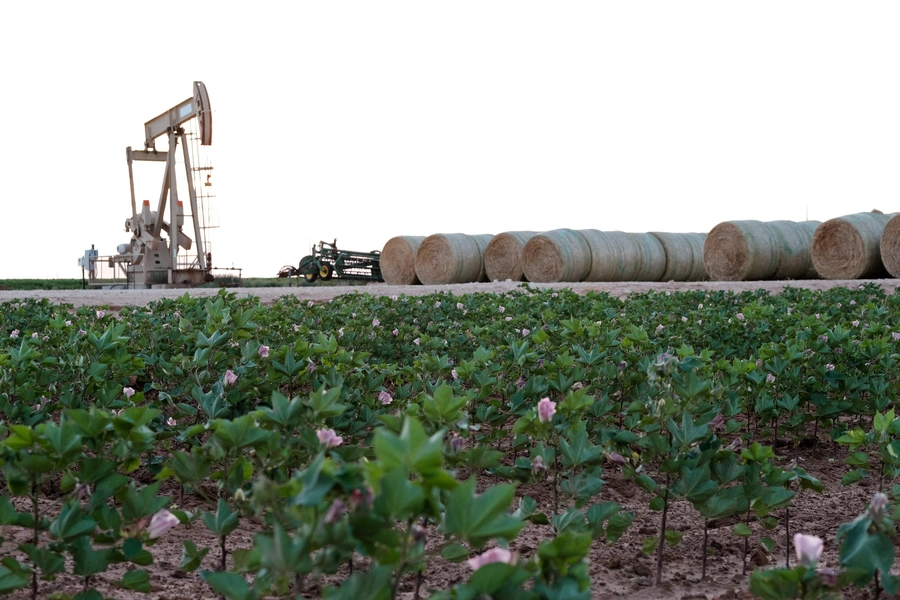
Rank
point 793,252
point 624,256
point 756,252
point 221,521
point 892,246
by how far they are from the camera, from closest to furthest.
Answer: point 221,521, point 892,246, point 756,252, point 793,252, point 624,256

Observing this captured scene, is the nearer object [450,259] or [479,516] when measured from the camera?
Result: [479,516]

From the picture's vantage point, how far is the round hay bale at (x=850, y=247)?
17344 mm

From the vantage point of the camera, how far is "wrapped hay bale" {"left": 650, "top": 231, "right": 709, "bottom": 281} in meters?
23.0

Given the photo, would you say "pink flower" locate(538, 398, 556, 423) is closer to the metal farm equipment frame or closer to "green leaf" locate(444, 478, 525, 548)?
"green leaf" locate(444, 478, 525, 548)

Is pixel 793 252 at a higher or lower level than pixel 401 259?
lower

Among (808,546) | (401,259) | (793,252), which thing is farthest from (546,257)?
(808,546)

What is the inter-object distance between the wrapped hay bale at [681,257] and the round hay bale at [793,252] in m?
3.04

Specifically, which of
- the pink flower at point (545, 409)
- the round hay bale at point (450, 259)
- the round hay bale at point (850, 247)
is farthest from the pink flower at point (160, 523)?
the round hay bale at point (450, 259)

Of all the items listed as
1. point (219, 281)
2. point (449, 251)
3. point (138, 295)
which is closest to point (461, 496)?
point (138, 295)

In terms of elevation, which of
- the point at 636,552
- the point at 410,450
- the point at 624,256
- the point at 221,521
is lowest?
the point at 636,552

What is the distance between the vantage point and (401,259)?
78.9 ft

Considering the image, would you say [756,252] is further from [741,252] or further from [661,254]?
[661,254]

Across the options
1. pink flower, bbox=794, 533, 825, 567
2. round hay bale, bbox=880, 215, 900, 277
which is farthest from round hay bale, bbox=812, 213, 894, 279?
pink flower, bbox=794, 533, 825, 567

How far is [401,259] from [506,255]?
3.35 m
